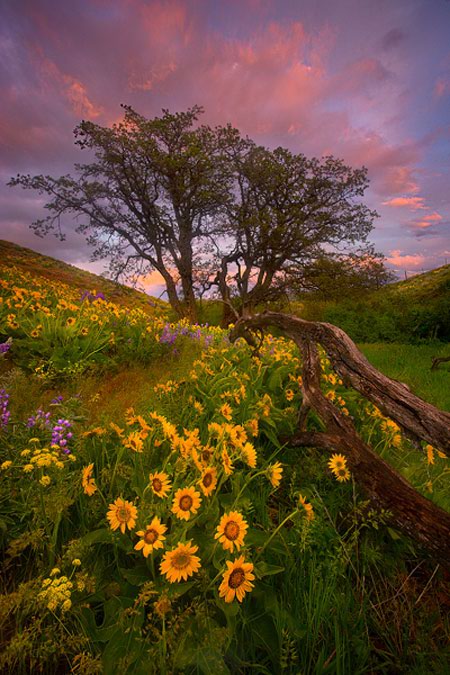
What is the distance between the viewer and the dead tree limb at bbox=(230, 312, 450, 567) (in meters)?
1.97

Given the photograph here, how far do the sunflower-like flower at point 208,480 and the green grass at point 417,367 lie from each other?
16.1ft

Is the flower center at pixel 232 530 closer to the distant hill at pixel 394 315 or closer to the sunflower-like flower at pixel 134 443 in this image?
the sunflower-like flower at pixel 134 443

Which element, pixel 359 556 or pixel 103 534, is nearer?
pixel 103 534

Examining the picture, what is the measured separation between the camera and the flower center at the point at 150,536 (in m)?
1.43

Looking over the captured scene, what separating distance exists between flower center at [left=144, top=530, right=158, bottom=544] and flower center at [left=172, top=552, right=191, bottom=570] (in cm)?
13

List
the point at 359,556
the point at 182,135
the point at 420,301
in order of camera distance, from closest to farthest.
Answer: the point at 359,556 < the point at 420,301 < the point at 182,135

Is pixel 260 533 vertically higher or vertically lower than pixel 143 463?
lower

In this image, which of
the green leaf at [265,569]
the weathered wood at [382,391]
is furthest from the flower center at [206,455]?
the weathered wood at [382,391]

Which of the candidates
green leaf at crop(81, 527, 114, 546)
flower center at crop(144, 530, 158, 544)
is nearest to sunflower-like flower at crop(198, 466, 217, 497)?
flower center at crop(144, 530, 158, 544)

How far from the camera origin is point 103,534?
5.60 feet

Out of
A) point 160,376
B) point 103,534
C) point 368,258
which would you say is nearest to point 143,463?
point 103,534

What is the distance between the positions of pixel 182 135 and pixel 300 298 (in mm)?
10542

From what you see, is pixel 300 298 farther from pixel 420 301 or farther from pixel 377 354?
pixel 377 354

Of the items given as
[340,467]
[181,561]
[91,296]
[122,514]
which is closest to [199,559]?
[181,561]
